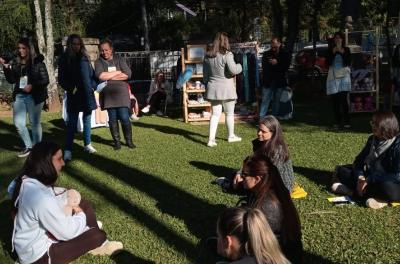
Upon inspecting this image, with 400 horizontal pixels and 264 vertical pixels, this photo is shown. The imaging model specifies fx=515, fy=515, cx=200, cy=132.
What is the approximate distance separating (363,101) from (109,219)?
25.6 ft

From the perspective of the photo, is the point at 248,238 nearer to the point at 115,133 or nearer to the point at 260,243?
the point at 260,243

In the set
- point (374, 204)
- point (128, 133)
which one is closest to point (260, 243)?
point (374, 204)

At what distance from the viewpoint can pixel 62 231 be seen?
12.5ft

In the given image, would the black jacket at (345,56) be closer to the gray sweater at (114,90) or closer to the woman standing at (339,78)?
the woman standing at (339,78)

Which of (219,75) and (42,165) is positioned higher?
(219,75)

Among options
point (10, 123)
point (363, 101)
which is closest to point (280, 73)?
point (363, 101)

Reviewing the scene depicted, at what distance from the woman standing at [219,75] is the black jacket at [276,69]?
8.41 ft

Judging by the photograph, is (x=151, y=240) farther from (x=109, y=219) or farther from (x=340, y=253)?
(x=340, y=253)

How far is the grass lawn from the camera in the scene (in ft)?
14.3

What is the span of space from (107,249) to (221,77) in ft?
14.6

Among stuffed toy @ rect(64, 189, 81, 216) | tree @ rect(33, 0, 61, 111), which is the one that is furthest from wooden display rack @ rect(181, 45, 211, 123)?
stuffed toy @ rect(64, 189, 81, 216)

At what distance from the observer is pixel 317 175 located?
21.2 feet

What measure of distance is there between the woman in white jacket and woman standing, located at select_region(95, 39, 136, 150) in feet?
13.8

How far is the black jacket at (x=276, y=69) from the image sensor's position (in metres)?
10.6
